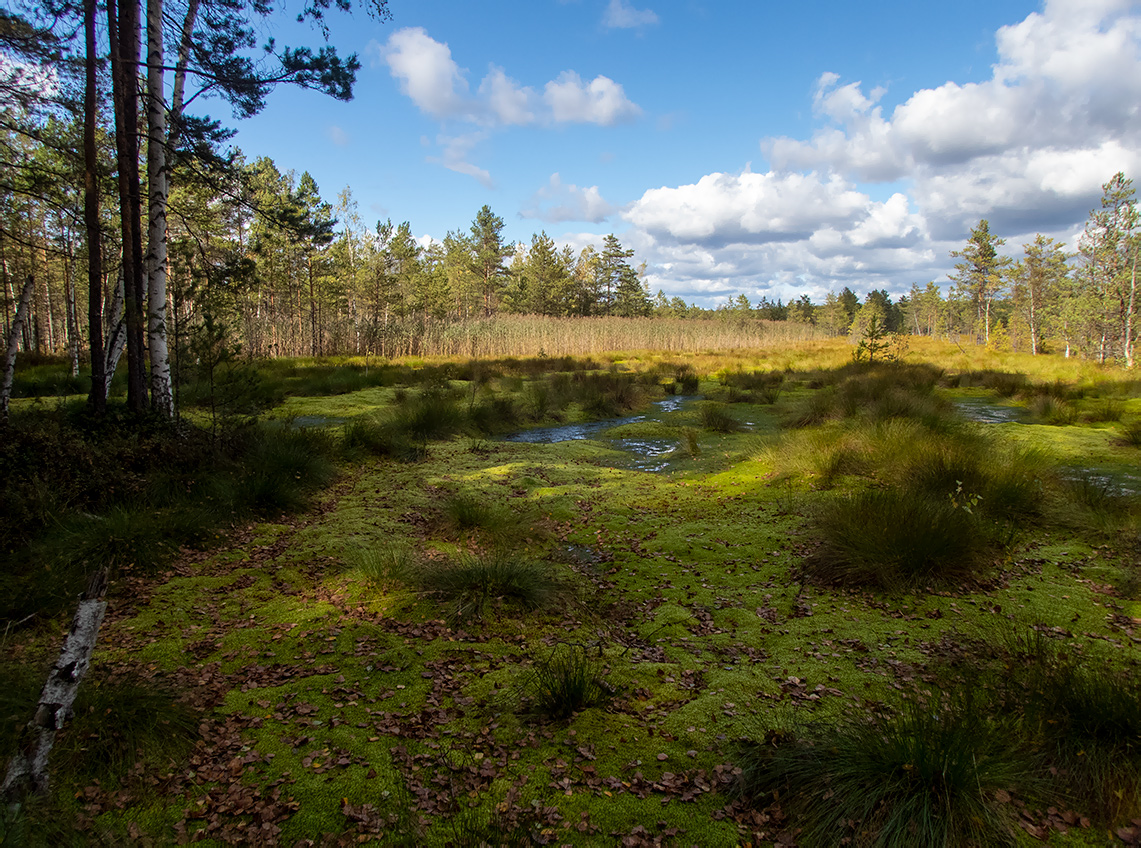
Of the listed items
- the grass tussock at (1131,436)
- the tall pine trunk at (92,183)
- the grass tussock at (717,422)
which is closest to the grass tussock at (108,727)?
the tall pine trunk at (92,183)

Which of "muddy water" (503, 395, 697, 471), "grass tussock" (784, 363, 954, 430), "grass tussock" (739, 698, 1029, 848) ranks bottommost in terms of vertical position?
"grass tussock" (739, 698, 1029, 848)

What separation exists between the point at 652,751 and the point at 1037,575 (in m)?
3.75

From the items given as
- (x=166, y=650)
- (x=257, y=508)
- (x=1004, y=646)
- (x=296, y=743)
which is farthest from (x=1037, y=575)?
(x=257, y=508)

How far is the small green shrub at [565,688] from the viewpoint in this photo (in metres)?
3.07

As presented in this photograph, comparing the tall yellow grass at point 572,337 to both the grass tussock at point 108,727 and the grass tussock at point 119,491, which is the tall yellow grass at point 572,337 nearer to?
the grass tussock at point 119,491

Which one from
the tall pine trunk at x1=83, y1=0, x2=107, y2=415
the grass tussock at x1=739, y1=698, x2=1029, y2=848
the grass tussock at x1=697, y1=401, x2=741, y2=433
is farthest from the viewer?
the grass tussock at x1=697, y1=401, x2=741, y2=433

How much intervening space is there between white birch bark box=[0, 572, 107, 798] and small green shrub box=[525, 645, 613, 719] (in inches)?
80.3

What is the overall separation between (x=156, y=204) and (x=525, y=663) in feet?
25.5

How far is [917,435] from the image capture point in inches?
312

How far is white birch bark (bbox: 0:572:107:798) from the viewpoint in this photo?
7.07 feet

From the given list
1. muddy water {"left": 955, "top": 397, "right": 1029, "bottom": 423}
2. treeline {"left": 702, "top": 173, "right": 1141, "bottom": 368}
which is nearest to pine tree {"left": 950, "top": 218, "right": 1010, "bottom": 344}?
treeline {"left": 702, "top": 173, "right": 1141, "bottom": 368}

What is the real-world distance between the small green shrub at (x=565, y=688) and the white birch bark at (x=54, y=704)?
2.04m

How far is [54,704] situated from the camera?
220cm

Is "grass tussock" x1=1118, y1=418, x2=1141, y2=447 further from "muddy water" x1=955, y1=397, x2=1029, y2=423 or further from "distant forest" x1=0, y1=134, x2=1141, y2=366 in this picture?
"distant forest" x1=0, y1=134, x2=1141, y2=366
